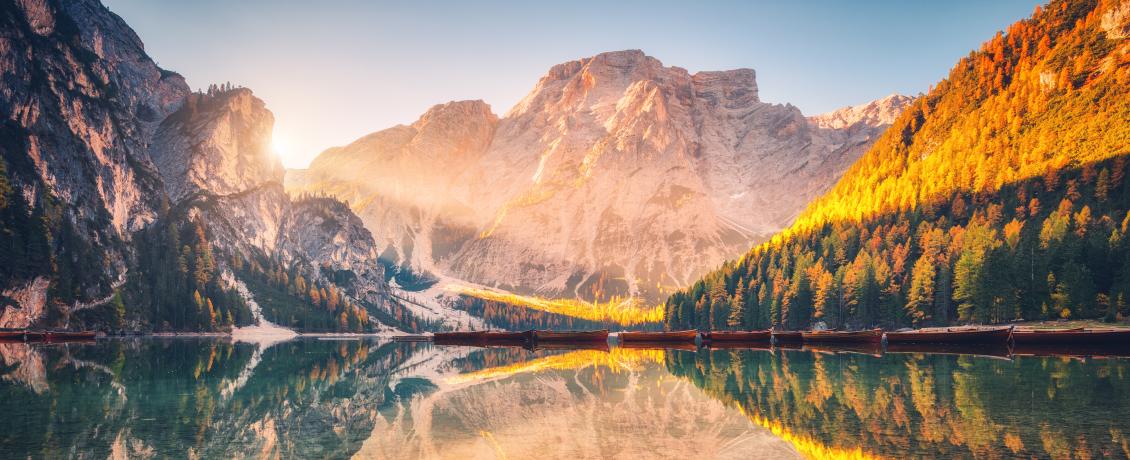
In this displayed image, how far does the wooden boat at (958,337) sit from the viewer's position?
255ft

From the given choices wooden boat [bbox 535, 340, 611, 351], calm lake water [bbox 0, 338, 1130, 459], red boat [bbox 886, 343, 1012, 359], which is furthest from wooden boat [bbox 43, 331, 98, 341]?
red boat [bbox 886, 343, 1012, 359]

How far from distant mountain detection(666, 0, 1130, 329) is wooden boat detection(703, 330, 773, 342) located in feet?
103

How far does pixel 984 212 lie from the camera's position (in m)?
130

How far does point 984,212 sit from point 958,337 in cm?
5876

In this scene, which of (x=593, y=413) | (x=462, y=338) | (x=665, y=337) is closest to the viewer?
→ (x=593, y=413)

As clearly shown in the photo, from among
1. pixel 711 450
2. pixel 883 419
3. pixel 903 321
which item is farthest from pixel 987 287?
pixel 711 450

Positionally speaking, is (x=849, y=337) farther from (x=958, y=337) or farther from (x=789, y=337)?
(x=789, y=337)

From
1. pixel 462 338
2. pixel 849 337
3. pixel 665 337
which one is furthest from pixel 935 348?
pixel 462 338

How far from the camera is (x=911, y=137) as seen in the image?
184 meters

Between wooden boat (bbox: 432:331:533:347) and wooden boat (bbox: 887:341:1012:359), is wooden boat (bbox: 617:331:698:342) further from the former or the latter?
wooden boat (bbox: 887:341:1012:359)

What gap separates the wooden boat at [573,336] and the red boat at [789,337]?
2575 cm

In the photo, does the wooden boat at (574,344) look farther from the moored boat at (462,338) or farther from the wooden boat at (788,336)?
the wooden boat at (788,336)

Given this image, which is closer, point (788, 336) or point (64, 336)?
point (788, 336)

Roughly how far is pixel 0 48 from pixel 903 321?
230m
